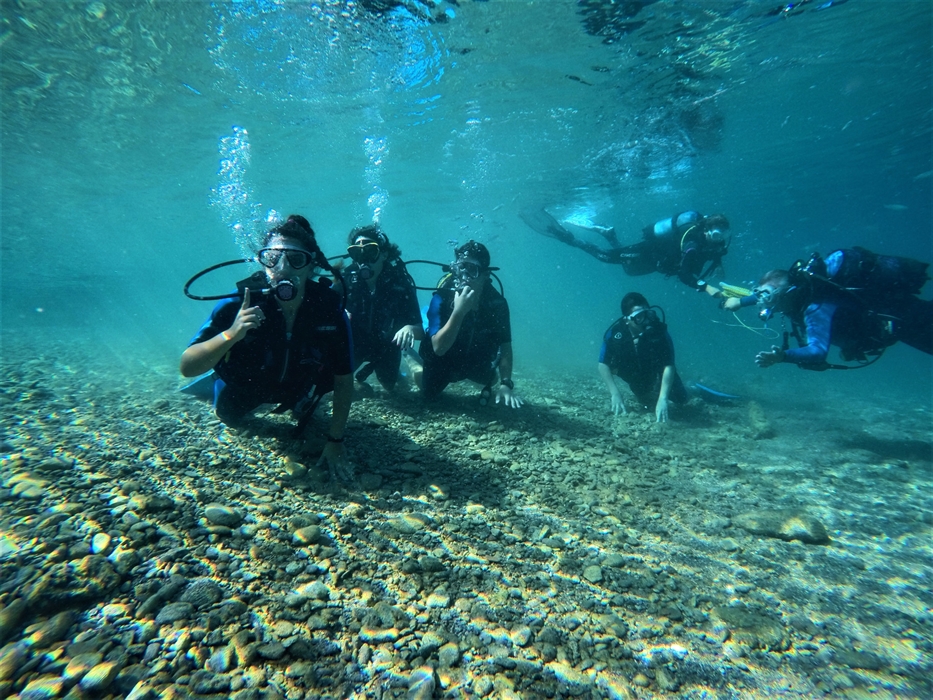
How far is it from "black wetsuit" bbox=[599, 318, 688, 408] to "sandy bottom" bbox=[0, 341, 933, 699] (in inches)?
118

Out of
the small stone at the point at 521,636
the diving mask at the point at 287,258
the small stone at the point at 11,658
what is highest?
the diving mask at the point at 287,258

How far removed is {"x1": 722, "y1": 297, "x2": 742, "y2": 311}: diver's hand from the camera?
26.0 ft

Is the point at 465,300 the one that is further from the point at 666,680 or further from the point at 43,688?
the point at 43,688

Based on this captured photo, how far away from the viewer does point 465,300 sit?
15.1 ft

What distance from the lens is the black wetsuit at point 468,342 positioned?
5404mm

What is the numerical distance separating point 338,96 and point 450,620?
51.9ft

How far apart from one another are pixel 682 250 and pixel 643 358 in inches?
181

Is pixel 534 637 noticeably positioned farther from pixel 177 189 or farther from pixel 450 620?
pixel 177 189

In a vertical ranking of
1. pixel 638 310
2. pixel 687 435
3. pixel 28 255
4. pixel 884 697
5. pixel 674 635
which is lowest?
pixel 687 435

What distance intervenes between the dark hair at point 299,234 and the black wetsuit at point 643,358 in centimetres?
570

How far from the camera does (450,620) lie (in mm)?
1950

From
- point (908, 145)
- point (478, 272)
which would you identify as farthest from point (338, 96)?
point (908, 145)

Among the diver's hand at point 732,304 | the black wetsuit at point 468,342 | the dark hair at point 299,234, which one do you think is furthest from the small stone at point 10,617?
the diver's hand at point 732,304

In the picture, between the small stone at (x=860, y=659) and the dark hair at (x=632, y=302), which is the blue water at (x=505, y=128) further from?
the dark hair at (x=632, y=302)
